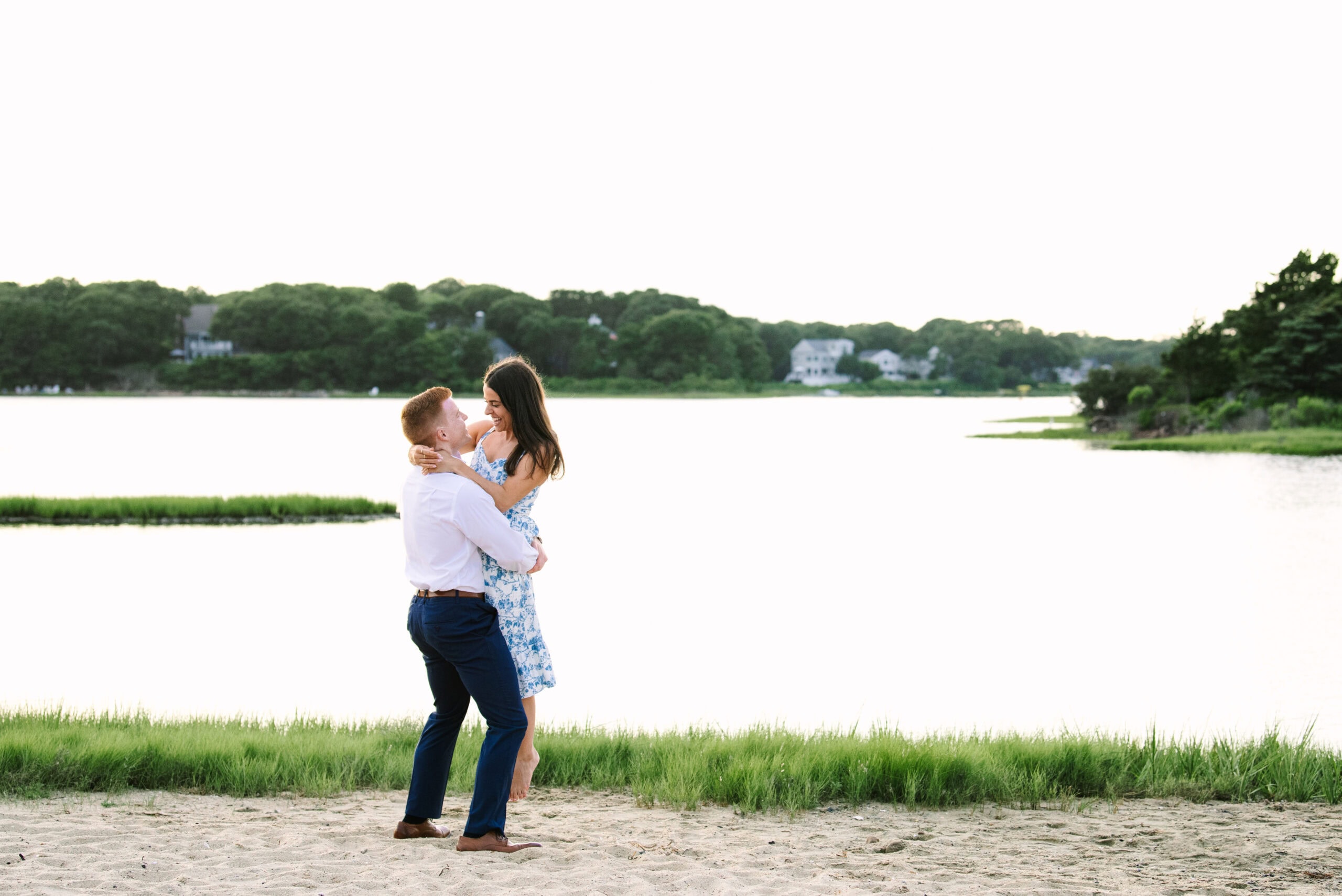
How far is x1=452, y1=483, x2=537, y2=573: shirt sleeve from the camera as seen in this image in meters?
4.43

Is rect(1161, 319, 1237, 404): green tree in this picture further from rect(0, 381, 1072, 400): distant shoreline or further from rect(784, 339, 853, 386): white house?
rect(784, 339, 853, 386): white house

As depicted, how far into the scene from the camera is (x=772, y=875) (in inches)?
184

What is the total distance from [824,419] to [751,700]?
86.1m

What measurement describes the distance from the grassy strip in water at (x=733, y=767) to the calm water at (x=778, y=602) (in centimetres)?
187

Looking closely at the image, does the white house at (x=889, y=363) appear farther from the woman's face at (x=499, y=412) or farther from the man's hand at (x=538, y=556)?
the woman's face at (x=499, y=412)

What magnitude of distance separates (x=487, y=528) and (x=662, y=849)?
65.2 inches

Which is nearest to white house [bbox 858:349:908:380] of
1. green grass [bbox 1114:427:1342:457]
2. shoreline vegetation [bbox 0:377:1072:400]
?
shoreline vegetation [bbox 0:377:1072:400]

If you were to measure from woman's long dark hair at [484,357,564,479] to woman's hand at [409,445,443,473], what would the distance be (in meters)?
0.32

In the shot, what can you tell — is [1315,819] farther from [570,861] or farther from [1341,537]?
[1341,537]

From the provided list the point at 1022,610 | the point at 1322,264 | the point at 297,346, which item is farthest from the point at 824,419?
the point at 1022,610

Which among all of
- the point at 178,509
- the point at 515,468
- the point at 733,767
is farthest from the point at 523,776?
the point at 178,509

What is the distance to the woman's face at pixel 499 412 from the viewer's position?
182 inches

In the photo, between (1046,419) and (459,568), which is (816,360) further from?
(459,568)

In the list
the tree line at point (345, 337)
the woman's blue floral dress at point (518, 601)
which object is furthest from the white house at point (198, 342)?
the woman's blue floral dress at point (518, 601)
